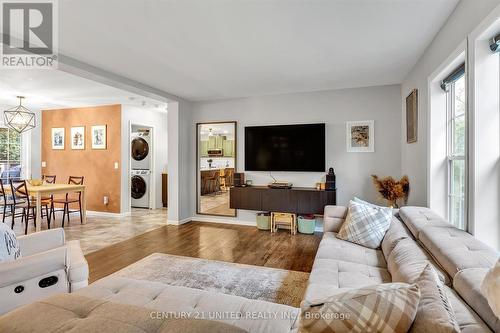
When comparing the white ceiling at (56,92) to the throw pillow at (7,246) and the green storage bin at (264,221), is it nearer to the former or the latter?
the throw pillow at (7,246)

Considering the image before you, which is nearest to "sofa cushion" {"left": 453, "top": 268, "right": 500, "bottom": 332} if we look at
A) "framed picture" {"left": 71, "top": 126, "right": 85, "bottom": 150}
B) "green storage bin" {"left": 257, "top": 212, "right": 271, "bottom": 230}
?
"green storage bin" {"left": 257, "top": 212, "right": 271, "bottom": 230}

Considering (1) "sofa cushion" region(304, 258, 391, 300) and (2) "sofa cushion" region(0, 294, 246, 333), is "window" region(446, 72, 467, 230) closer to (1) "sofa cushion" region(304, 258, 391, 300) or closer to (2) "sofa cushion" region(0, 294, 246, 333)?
(1) "sofa cushion" region(304, 258, 391, 300)

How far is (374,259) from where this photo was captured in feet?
7.14

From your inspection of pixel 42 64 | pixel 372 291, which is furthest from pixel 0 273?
pixel 42 64

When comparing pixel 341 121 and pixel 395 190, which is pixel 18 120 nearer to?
pixel 341 121

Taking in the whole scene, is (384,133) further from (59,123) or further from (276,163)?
(59,123)

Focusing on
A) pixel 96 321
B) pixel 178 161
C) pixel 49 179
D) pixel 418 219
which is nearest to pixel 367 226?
pixel 418 219

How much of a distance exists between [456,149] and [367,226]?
3.70ft

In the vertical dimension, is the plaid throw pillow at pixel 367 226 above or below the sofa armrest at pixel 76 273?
above

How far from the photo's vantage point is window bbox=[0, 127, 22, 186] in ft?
19.6

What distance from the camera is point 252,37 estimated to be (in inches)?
102

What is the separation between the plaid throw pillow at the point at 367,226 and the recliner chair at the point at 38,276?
2.31 meters

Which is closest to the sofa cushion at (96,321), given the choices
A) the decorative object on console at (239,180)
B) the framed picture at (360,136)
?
the decorative object on console at (239,180)

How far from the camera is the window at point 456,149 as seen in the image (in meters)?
2.35
